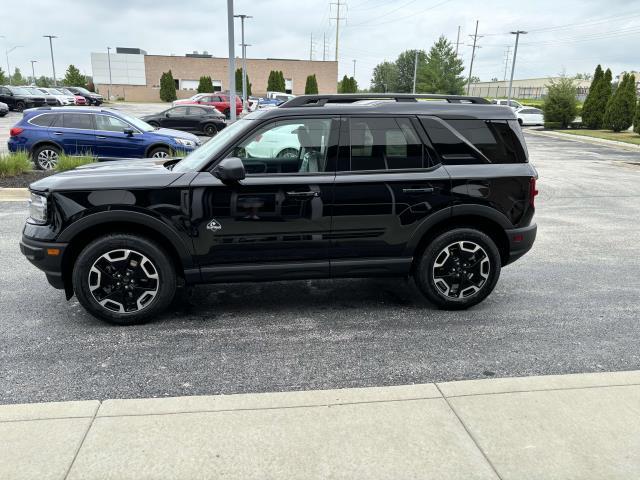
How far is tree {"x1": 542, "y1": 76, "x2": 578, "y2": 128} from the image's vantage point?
37469mm

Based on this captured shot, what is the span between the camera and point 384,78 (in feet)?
392

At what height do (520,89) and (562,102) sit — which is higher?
(520,89)

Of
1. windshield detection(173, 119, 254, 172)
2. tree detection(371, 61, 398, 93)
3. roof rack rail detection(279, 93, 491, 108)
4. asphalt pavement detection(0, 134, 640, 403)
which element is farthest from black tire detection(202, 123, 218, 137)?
tree detection(371, 61, 398, 93)

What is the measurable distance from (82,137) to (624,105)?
32979 mm

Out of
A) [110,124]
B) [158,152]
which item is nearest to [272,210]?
[158,152]

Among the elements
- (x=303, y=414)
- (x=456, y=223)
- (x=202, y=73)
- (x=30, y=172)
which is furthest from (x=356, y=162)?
(x=202, y=73)

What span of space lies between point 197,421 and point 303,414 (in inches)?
23.8

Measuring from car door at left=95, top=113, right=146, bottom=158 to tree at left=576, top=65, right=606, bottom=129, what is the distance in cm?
3381

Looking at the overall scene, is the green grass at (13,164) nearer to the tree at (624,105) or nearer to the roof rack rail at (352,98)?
the roof rack rail at (352,98)

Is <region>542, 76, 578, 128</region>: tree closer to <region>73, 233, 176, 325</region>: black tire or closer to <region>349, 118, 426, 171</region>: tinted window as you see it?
<region>349, 118, 426, 171</region>: tinted window

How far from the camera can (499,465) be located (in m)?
2.68

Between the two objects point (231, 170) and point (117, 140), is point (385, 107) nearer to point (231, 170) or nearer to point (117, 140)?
point (231, 170)

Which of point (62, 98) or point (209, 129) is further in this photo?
point (62, 98)

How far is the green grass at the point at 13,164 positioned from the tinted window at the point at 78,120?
147 centimetres
